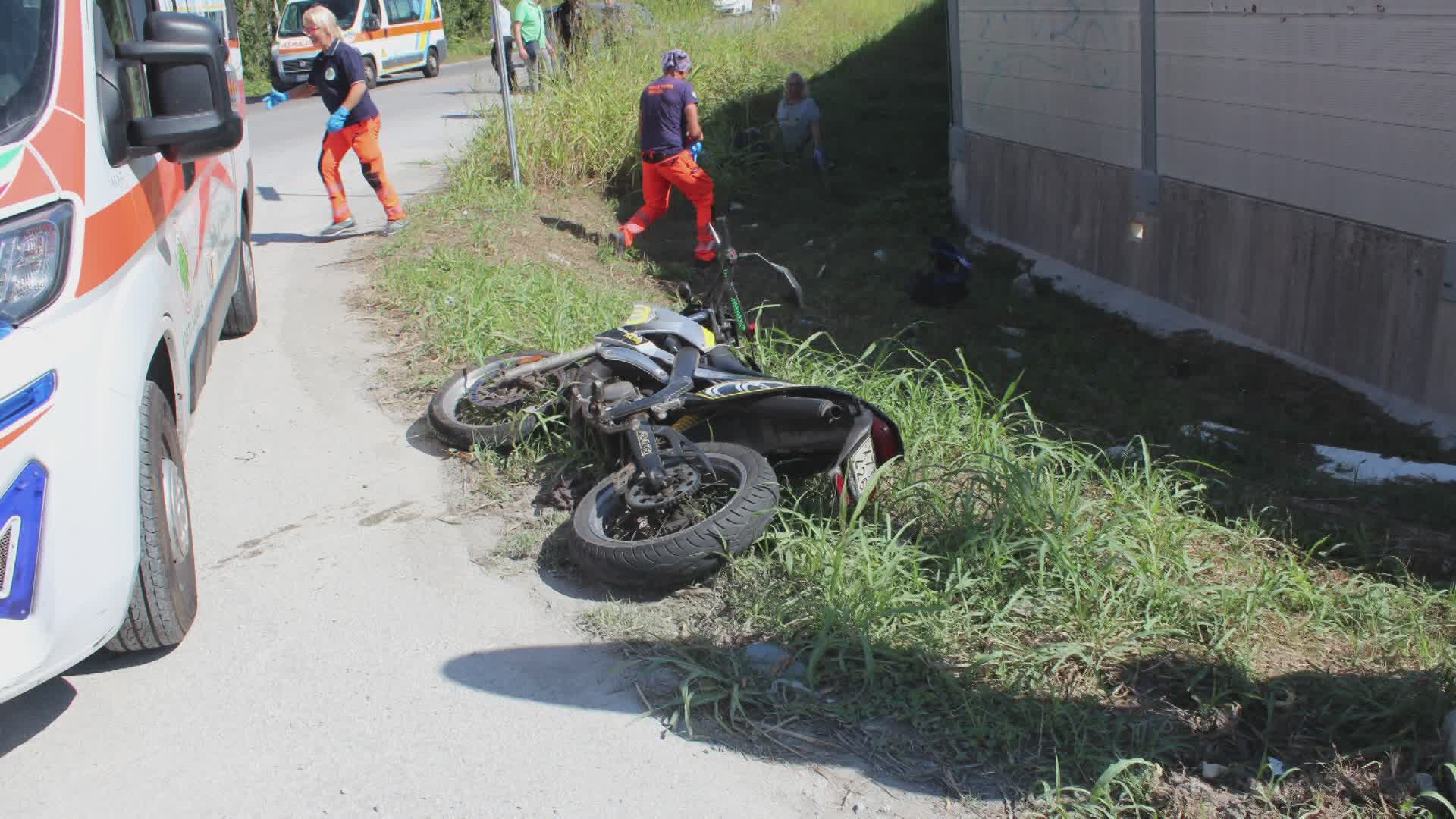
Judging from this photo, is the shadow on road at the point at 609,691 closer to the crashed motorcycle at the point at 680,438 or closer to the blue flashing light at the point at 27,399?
the crashed motorcycle at the point at 680,438

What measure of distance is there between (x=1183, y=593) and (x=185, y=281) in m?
3.81

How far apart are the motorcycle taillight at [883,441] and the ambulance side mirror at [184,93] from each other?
2408 mm

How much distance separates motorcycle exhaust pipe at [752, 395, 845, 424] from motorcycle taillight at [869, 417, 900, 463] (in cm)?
13

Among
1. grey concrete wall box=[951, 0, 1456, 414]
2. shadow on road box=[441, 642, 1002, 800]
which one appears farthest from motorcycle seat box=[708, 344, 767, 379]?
grey concrete wall box=[951, 0, 1456, 414]

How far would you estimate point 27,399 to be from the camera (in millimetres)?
2973

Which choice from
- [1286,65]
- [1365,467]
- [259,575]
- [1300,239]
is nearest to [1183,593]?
[1365,467]

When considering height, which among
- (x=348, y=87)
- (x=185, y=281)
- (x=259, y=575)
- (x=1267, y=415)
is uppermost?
(x=348, y=87)

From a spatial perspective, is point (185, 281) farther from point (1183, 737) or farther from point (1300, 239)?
point (1300, 239)

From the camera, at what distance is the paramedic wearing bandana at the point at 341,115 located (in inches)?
352

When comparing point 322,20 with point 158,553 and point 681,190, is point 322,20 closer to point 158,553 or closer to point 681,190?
point 681,190

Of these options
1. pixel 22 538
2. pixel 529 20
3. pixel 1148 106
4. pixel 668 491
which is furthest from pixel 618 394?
pixel 529 20

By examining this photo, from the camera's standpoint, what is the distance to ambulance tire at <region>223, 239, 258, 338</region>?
23.1 ft

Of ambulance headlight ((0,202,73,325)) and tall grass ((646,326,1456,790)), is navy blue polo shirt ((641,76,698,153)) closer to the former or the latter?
tall grass ((646,326,1456,790))

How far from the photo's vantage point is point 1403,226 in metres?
6.65
